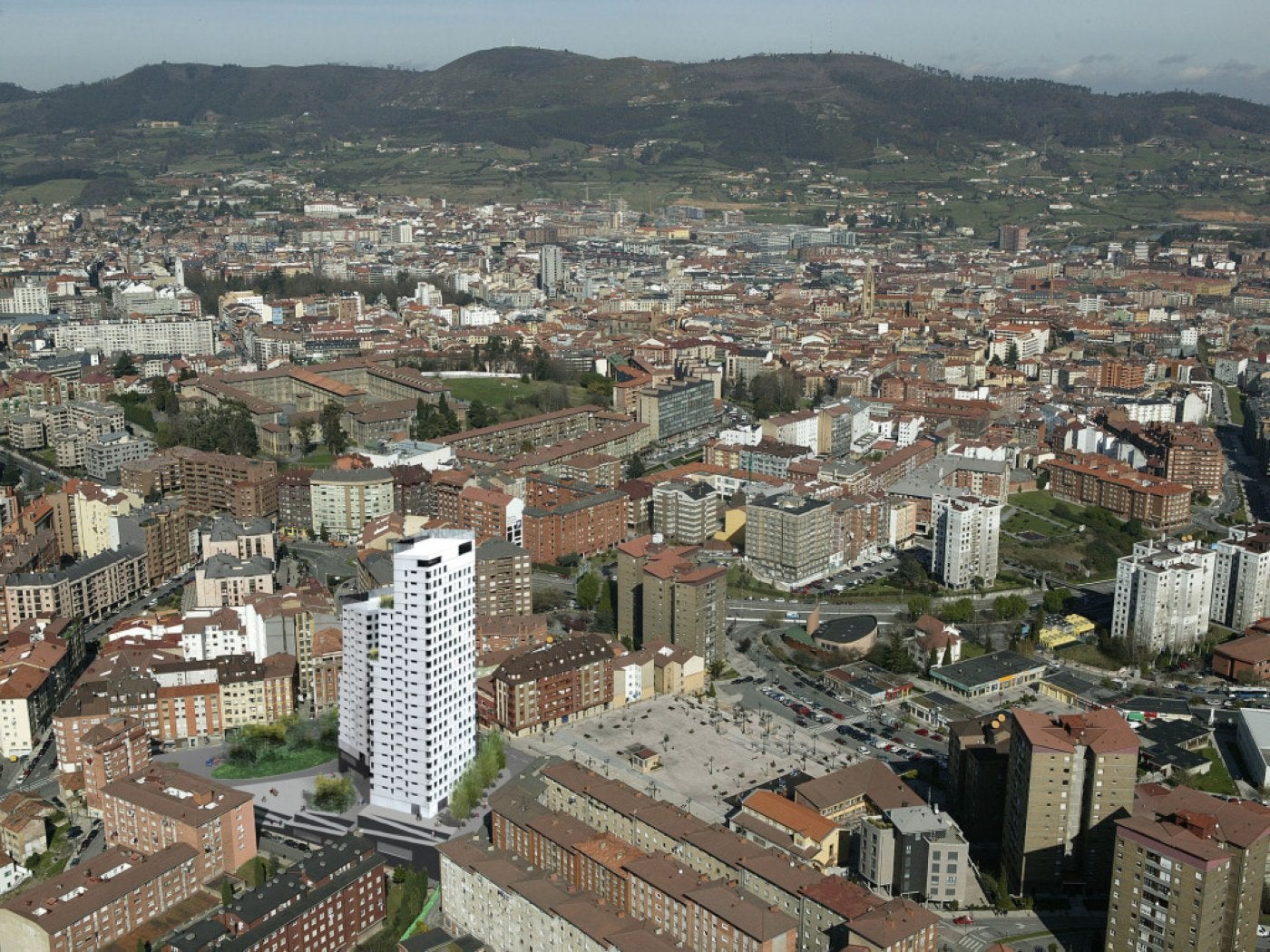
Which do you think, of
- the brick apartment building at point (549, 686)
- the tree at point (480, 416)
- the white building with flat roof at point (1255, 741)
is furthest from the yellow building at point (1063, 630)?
the tree at point (480, 416)

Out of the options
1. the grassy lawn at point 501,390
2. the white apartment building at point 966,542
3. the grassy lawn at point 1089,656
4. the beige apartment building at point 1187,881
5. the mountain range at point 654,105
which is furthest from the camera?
the mountain range at point 654,105

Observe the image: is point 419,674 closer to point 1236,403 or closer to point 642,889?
point 642,889

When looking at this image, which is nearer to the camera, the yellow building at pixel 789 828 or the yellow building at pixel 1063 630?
the yellow building at pixel 789 828

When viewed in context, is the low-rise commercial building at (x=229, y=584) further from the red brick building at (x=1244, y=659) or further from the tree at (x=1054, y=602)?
the red brick building at (x=1244, y=659)

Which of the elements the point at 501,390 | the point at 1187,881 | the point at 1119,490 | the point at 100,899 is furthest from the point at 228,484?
the point at 1187,881

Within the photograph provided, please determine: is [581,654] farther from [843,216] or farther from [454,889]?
[843,216]

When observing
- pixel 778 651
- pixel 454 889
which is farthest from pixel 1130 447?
pixel 454 889

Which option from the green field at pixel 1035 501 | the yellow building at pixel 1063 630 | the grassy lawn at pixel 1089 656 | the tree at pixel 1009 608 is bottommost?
the grassy lawn at pixel 1089 656
